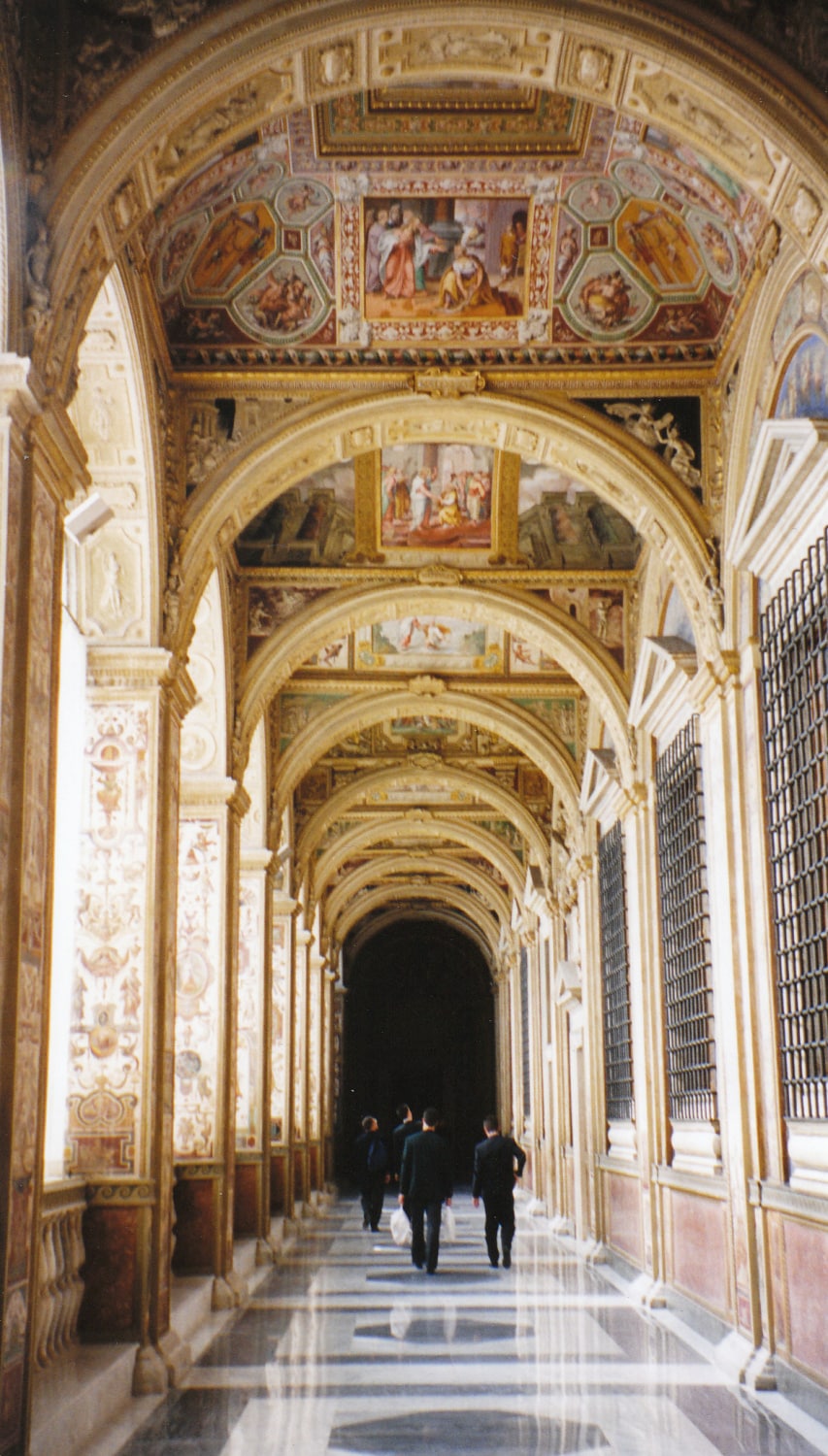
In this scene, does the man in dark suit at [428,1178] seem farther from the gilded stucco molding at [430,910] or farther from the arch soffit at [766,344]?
the gilded stucco molding at [430,910]

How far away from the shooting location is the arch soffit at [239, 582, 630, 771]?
50.2ft

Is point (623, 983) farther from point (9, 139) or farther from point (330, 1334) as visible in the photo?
point (9, 139)

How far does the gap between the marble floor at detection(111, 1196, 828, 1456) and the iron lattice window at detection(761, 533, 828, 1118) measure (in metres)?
1.88

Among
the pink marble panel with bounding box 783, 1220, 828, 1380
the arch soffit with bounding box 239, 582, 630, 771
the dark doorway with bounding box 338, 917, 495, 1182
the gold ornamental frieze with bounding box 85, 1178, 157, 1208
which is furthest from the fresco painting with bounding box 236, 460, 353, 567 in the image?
A: the dark doorway with bounding box 338, 917, 495, 1182

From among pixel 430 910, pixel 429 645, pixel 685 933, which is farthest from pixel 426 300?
pixel 430 910

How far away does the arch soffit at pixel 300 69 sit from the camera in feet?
23.4

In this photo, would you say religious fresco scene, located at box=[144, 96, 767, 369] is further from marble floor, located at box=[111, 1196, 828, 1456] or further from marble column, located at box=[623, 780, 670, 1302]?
marble floor, located at box=[111, 1196, 828, 1456]

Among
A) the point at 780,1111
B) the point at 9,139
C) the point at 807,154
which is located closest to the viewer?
the point at 9,139

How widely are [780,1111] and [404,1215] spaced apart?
902cm

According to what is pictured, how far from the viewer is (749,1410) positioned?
27.9ft

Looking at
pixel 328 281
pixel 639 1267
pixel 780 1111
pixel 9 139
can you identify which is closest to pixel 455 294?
pixel 328 281

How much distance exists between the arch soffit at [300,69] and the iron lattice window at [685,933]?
567 centimetres

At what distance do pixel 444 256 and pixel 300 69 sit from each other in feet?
8.51

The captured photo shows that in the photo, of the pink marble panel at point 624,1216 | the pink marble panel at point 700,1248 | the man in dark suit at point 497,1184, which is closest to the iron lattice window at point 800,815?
the pink marble panel at point 700,1248
